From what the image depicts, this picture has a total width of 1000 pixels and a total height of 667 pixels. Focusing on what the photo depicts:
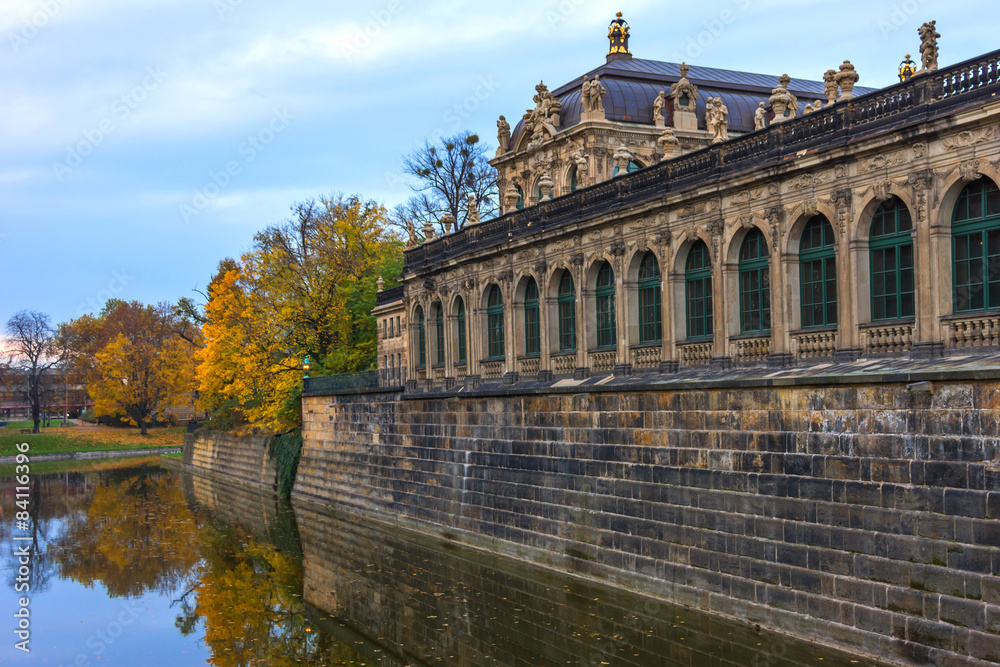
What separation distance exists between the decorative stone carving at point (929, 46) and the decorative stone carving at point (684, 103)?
795 inches

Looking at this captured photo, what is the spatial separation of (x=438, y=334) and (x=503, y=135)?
34.7 feet

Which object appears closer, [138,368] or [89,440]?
[89,440]

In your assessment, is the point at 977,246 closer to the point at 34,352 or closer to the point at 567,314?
the point at 567,314

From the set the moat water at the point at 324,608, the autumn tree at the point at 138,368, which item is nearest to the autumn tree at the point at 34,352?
the autumn tree at the point at 138,368

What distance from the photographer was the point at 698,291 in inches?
841

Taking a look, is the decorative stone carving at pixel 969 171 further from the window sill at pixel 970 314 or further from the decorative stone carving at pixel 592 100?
the decorative stone carving at pixel 592 100

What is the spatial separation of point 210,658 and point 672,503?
8.84m

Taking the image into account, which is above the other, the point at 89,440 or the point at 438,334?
the point at 438,334

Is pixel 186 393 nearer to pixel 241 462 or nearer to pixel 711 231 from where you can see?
pixel 241 462

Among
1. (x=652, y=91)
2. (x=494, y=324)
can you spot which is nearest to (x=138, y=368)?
(x=652, y=91)

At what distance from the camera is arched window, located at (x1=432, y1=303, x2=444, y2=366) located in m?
33.2

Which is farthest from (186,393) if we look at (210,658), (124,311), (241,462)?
(210,658)

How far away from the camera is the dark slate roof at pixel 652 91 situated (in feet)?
120

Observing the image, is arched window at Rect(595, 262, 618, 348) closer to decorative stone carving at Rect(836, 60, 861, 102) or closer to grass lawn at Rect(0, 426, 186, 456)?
decorative stone carving at Rect(836, 60, 861, 102)
